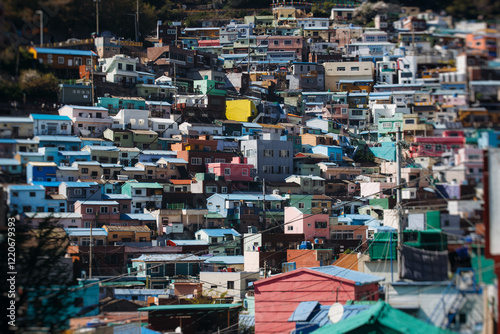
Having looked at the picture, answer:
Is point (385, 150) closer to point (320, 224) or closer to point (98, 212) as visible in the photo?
point (320, 224)

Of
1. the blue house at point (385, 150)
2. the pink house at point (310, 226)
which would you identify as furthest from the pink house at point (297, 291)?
the blue house at point (385, 150)

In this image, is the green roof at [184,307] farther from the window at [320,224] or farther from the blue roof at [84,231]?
the window at [320,224]

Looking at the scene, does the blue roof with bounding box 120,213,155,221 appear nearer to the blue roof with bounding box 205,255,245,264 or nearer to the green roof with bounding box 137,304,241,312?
the blue roof with bounding box 205,255,245,264

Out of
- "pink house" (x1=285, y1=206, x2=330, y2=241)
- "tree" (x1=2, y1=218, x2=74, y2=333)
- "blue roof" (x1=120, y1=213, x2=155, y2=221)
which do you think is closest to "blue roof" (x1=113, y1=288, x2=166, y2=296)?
"blue roof" (x1=120, y1=213, x2=155, y2=221)

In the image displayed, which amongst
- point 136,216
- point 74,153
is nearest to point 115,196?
point 136,216

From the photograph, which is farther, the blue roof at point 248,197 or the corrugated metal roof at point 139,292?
the blue roof at point 248,197

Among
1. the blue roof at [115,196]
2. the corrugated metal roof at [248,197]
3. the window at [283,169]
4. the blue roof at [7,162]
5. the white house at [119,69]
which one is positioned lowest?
the corrugated metal roof at [248,197]
